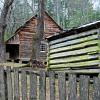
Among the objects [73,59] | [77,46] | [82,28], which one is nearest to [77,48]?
[77,46]

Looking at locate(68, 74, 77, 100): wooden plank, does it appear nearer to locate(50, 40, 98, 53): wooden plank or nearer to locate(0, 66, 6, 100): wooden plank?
Answer: locate(0, 66, 6, 100): wooden plank

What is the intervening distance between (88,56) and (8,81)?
2685 mm

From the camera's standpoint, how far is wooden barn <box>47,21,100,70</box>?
7.80 metres

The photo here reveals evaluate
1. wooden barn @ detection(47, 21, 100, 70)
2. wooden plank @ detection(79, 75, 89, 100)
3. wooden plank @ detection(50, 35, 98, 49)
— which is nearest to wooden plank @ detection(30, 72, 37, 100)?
wooden plank @ detection(79, 75, 89, 100)

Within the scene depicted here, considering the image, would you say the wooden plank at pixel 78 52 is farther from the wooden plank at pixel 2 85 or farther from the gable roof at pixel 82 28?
the wooden plank at pixel 2 85

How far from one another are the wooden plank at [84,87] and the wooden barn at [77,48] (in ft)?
11.0

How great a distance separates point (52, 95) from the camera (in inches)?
192

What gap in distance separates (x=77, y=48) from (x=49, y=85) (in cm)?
378

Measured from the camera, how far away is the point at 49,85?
4918 mm

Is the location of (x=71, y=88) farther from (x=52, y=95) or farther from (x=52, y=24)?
(x=52, y=24)

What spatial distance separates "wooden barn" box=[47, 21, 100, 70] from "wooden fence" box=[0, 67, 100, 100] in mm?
659

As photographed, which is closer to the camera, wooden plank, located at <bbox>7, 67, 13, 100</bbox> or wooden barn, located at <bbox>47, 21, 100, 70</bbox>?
wooden plank, located at <bbox>7, 67, 13, 100</bbox>

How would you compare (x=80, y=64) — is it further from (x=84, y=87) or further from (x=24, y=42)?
(x=24, y=42)

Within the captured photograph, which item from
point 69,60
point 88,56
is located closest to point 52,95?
point 88,56
